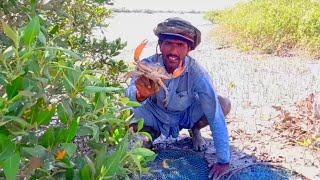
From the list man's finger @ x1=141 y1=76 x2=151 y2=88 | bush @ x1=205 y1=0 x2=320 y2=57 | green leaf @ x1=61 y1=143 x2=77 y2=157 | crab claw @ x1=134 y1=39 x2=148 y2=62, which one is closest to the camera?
green leaf @ x1=61 y1=143 x2=77 y2=157

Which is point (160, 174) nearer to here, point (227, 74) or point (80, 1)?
point (80, 1)

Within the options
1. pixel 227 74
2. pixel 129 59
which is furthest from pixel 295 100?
pixel 129 59

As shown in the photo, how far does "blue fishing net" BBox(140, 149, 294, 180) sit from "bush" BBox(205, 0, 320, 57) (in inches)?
119

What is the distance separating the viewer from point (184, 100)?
338 centimetres

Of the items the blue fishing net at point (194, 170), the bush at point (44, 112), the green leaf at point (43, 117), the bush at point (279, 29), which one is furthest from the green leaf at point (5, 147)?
the bush at point (279, 29)

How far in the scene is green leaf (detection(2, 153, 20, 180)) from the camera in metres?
1.10

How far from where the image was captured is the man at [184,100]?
3186 millimetres

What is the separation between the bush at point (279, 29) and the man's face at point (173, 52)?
3.17 metres

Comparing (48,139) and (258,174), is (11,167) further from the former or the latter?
(258,174)

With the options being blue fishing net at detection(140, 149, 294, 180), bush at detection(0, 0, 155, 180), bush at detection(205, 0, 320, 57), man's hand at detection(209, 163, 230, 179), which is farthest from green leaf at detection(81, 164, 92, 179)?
bush at detection(205, 0, 320, 57)

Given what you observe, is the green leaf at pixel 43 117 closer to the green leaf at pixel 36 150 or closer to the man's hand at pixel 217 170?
the green leaf at pixel 36 150

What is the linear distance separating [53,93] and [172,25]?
6.23 feet

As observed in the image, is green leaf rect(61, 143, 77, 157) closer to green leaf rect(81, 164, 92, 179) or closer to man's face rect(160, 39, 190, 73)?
green leaf rect(81, 164, 92, 179)

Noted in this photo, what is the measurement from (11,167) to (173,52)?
2.15 m
